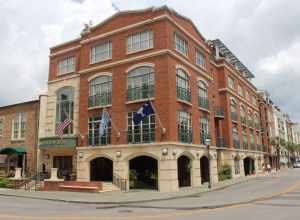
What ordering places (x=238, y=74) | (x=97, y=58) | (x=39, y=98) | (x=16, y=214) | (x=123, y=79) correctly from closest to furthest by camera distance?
(x=16, y=214) → (x=123, y=79) → (x=97, y=58) → (x=39, y=98) → (x=238, y=74)

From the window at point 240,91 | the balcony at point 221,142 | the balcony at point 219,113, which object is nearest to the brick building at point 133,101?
the balcony at point 221,142

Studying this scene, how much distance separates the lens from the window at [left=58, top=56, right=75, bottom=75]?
34.3 meters

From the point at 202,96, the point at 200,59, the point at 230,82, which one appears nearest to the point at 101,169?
the point at 202,96

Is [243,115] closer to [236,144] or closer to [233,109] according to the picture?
[233,109]

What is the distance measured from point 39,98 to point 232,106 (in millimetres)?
23859

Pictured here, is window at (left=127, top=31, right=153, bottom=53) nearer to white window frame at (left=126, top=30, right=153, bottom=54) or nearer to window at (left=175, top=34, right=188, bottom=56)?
white window frame at (left=126, top=30, right=153, bottom=54)

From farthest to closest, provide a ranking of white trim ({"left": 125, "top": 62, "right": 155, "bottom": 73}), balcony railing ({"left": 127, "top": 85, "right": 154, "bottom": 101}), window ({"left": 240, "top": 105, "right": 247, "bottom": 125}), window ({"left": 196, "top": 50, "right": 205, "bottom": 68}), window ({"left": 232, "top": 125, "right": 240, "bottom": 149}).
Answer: window ({"left": 240, "top": 105, "right": 247, "bottom": 125}) < window ({"left": 232, "top": 125, "right": 240, "bottom": 149}) < window ({"left": 196, "top": 50, "right": 205, "bottom": 68}) < white trim ({"left": 125, "top": 62, "right": 155, "bottom": 73}) < balcony railing ({"left": 127, "top": 85, "right": 154, "bottom": 101})

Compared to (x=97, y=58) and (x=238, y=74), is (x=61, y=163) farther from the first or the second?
(x=238, y=74)

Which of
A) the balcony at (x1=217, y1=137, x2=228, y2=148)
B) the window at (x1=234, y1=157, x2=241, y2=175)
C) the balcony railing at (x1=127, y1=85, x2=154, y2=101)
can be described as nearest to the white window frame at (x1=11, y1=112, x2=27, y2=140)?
the balcony railing at (x1=127, y1=85, x2=154, y2=101)

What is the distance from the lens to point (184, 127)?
27953mm

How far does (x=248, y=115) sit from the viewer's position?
165 ft

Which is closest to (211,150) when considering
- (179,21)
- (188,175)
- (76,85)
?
(188,175)

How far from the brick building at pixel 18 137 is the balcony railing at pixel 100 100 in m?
8.19

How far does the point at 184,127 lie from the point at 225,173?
40.9 ft
